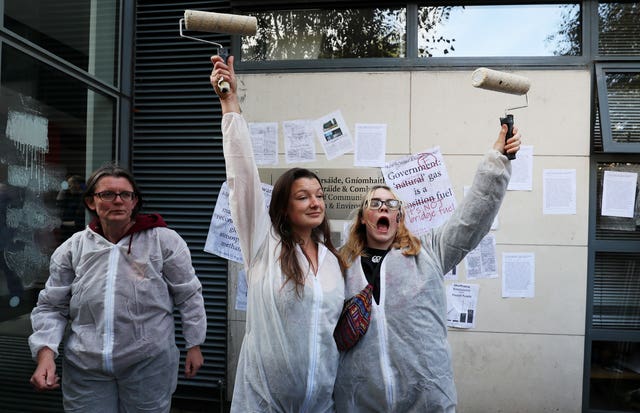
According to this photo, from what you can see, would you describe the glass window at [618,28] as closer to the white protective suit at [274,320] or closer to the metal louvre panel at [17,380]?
the white protective suit at [274,320]

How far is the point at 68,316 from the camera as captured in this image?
230cm

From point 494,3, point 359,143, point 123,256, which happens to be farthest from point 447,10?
point 123,256

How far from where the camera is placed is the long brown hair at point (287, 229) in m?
1.90

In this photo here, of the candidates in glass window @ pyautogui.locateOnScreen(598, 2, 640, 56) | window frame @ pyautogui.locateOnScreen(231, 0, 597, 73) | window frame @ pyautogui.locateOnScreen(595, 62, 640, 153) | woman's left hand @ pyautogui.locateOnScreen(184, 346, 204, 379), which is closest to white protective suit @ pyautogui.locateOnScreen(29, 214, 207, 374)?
woman's left hand @ pyautogui.locateOnScreen(184, 346, 204, 379)

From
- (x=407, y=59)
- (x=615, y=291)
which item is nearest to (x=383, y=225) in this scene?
(x=407, y=59)

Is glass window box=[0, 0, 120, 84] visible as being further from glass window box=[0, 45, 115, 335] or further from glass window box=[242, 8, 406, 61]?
glass window box=[242, 8, 406, 61]

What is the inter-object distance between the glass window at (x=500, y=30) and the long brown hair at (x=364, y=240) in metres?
2.43

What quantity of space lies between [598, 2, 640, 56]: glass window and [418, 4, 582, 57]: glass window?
0.62 feet

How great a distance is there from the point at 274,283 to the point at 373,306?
46 centimetres

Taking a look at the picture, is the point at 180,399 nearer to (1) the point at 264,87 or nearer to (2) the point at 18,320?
(2) the point at 18,320

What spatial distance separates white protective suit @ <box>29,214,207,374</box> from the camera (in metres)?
2.15

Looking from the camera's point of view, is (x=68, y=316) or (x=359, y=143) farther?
(x=359, y=143)

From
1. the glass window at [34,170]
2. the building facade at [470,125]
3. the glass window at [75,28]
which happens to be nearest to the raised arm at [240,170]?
the glass window at [34,170]

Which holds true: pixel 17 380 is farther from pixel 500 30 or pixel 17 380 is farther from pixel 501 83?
pixel 500 30
